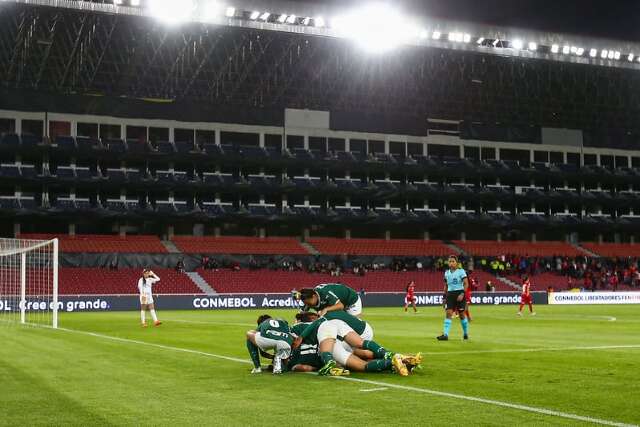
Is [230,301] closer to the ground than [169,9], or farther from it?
closer to the ground

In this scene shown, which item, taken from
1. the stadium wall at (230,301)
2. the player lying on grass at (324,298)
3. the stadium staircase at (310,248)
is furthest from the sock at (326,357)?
the stadium staircase at (310,248)

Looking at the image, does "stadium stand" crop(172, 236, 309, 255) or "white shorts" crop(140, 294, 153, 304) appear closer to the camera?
"white shorts" crop(140, 294, 153, 304)

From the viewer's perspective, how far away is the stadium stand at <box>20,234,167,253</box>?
6712 centimetres

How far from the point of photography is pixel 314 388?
1272 cm

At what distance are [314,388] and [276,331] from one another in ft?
6.91

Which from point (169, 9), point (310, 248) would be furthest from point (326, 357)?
point (310, 248)

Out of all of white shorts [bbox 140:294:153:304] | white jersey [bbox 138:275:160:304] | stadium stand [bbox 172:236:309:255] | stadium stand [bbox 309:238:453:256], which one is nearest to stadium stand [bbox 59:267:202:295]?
stadium stand [bbox 172:236:309:255]

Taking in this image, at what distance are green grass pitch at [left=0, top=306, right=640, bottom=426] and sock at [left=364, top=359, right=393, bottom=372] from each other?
0.15 m

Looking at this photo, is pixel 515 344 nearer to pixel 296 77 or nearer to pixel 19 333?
pixel 19 333

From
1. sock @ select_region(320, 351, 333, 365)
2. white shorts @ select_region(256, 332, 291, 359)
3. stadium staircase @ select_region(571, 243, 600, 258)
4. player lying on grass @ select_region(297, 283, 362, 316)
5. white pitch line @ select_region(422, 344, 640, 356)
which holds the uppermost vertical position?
stadium staircase @ select_region(571, 243, 600, 258)

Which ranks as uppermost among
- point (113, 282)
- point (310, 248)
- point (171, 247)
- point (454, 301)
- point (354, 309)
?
point (171, 247)

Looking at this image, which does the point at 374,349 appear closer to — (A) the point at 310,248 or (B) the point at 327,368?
(B) the point at 327,368

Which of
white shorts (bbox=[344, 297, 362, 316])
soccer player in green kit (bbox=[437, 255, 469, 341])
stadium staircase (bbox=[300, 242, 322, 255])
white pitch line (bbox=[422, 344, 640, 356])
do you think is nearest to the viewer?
white shorts (bbox=[344, 297, 362, 316])

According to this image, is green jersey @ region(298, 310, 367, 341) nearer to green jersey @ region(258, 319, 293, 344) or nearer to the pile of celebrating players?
the pile of celebrating players
